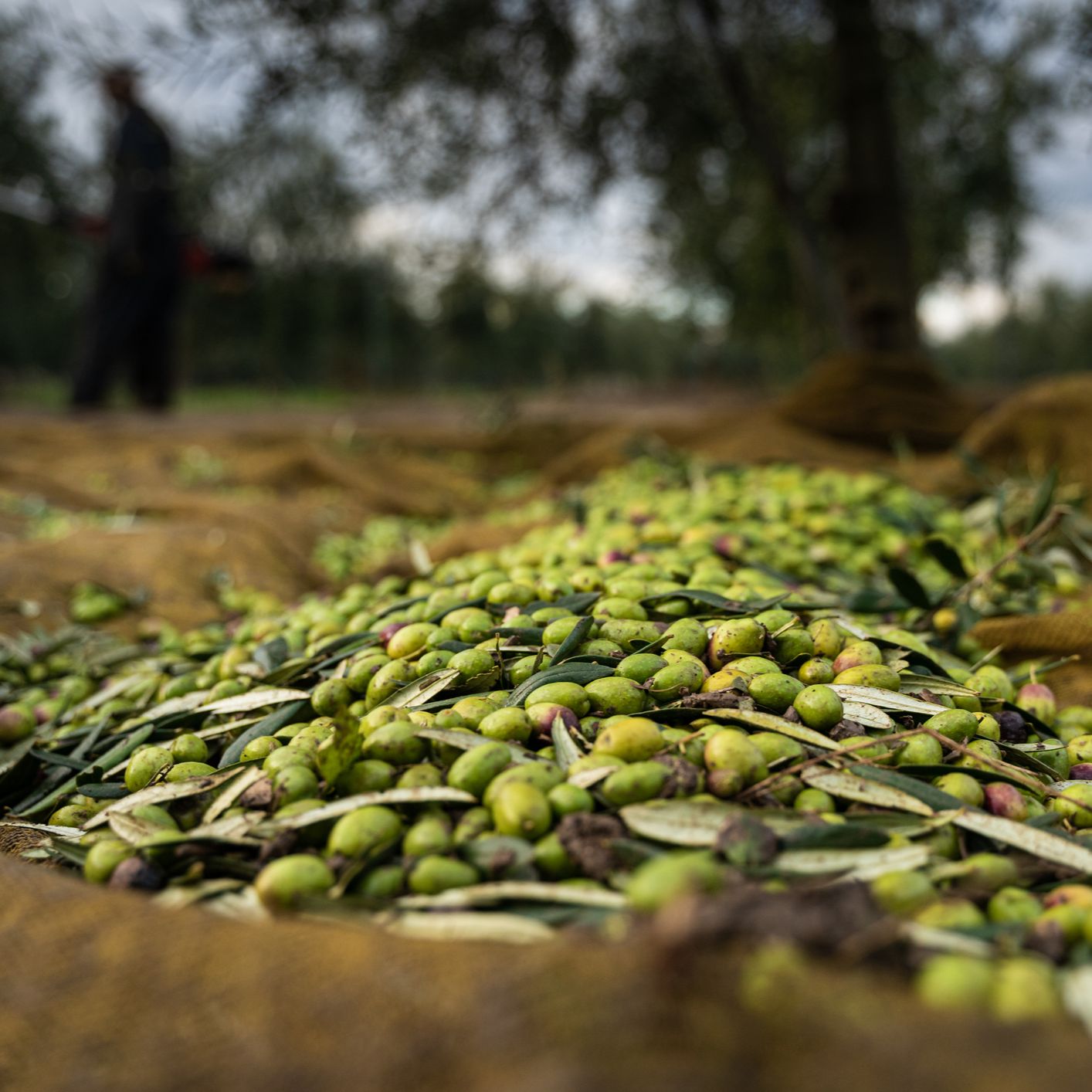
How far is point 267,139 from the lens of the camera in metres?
6.69

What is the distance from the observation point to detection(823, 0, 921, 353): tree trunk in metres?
7.15

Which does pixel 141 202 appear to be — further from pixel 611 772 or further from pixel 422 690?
pixel 611 772

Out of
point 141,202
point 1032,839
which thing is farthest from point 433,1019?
point 141,202

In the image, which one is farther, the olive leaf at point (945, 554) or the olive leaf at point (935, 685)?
the olive leaf at point (945, 554)

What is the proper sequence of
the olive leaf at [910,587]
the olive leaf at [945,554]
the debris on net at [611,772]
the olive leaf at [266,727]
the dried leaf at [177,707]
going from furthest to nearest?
the olive leaf at [945,554] → the olive leaf at [910,587] → the dried leaf at [177,707] → the olive leaf at [266,727] → the debris on net at [611,772]

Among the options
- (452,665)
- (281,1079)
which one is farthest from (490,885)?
(452,665)

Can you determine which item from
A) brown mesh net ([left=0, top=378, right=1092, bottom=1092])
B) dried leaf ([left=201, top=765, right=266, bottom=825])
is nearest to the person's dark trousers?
dried leaf ([left=201, top=765, right=266, bottom=825])

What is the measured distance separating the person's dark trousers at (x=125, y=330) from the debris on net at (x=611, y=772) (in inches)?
319

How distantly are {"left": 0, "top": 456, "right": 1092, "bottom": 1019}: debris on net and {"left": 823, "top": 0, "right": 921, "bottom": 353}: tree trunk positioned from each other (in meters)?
5.54

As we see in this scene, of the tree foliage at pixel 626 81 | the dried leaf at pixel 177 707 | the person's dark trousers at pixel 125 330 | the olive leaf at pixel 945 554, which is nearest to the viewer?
the dried leaf at pixel 177 707

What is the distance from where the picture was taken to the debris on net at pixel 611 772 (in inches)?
45.4

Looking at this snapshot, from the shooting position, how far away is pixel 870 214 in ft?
24.4

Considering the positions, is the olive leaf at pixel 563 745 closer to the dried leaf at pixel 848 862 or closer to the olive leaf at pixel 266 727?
the dried leaf at pixel 848 862

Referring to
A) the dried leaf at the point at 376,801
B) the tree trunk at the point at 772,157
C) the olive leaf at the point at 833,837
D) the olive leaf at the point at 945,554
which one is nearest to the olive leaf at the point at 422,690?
the dried leaf at the point at 376,801
